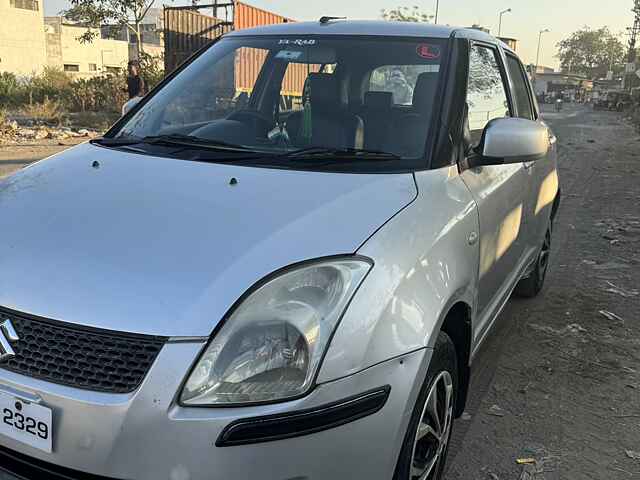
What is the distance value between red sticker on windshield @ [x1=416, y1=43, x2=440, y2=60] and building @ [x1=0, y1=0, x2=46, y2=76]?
141 feet

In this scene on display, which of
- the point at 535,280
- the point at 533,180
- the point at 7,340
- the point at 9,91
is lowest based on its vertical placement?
the point at 535,280

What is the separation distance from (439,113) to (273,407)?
5.00ft

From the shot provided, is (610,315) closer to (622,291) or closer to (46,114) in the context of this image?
(622,291)

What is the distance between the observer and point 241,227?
6.04ft

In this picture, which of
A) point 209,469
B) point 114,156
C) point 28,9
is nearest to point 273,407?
point 209,469

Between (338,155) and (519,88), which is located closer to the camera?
(338,155)

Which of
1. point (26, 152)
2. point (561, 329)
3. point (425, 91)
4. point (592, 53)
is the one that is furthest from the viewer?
point (592, 53)

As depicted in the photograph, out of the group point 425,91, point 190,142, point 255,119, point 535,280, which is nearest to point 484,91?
point 425,91

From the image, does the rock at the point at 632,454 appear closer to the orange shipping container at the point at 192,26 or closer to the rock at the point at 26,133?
the orange shipping container at the point at 192,26

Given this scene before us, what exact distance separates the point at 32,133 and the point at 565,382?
13.7 meters

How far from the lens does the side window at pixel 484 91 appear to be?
2.85 meters

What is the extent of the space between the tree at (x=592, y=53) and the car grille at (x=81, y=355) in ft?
457

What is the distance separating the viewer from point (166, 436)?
1474mm

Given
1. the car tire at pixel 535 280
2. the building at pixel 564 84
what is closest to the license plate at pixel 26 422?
the car tire at pixel 535 280
